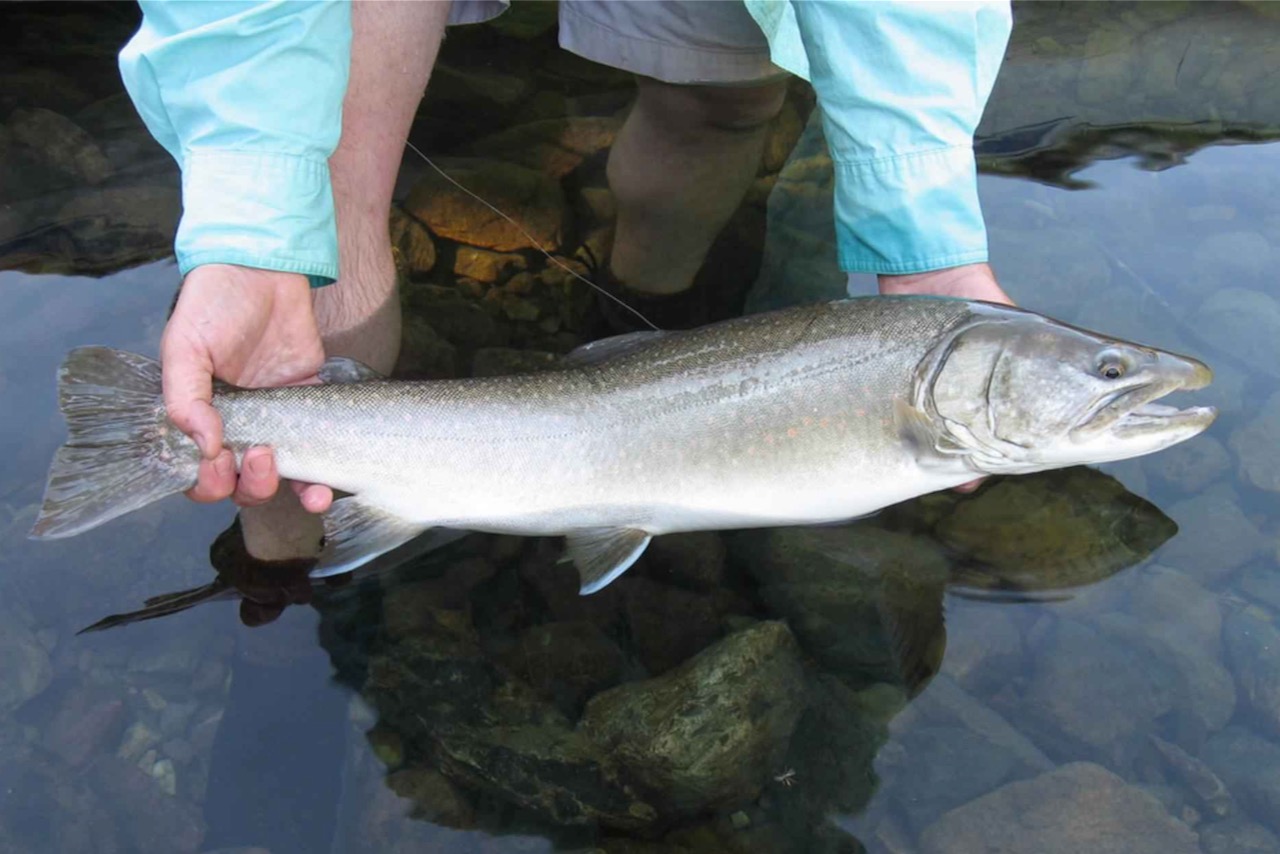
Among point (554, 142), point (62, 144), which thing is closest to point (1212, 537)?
point (554, 142)

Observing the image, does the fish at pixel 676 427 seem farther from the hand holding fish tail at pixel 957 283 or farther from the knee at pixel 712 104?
the knee at pixel 712 104

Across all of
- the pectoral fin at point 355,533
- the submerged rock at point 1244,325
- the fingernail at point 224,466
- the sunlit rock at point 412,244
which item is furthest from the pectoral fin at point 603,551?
the submerged rock at point 1244,325

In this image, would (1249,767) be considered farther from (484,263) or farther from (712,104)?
(484,263)

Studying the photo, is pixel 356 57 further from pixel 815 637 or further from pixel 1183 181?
pixel 1183 181

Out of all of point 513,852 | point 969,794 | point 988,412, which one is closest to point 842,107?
point 988,412

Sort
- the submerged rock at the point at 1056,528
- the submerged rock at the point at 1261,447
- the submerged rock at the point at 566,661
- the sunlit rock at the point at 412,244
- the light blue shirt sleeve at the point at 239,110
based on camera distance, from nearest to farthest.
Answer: the light blue shirt sleeve at the point at 239,110
the submerged rock at the point at 566,661
the submerged rock at the point at 1056,528
the submerged rock at the point at 1261,447
the sunlit rock at the point at 412,244
